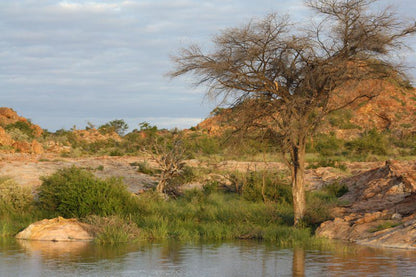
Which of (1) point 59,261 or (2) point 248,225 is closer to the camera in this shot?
(1) point 59,261

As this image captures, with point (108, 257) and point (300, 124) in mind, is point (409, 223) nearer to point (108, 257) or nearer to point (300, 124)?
point (300, 124)

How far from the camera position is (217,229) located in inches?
645

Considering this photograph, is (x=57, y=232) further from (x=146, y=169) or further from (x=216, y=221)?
(x=146, y=169)

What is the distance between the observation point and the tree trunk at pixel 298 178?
1627 centimetres

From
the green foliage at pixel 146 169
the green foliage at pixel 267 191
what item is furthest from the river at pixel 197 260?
the green foliage at pixel 146 169

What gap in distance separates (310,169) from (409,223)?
15.1 meters

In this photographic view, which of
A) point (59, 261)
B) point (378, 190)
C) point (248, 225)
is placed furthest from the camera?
point (378, 190)

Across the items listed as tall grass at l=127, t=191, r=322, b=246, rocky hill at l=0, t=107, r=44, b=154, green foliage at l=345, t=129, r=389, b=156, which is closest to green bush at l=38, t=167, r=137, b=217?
tall grass at l=127, t=191, r=322, b=246

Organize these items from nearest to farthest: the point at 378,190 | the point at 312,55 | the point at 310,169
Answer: the point at 312,55, the point at 378,190, the point at 310,169

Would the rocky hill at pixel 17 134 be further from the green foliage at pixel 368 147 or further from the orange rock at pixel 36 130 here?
the green foliage at pixel 368 147

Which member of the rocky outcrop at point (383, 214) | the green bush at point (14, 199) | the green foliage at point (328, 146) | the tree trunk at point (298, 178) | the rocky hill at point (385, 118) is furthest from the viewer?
the rocky hill at point (385, 118)

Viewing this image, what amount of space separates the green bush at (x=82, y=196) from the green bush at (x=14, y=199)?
0.65 metres

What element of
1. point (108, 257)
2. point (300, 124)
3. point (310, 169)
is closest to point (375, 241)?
point (300, 124)

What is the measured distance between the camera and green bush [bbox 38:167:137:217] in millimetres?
17672
